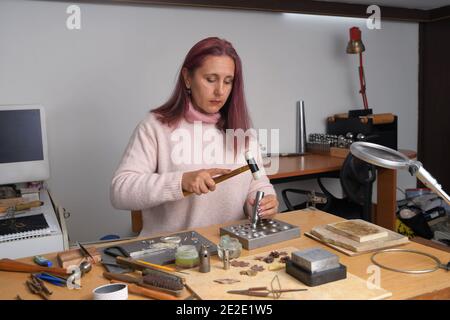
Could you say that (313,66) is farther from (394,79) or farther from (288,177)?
(288,177)

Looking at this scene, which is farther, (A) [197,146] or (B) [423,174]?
(A) [197,146]

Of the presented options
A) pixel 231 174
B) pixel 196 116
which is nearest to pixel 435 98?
pixel 196 116

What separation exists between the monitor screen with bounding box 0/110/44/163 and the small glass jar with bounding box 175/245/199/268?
153cm

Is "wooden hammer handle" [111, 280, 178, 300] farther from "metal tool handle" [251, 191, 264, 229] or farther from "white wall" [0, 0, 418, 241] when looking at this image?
"white wall" [0, 0, 418, 241]

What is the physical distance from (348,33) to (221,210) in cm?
261

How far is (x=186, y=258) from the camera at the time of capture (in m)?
1.12

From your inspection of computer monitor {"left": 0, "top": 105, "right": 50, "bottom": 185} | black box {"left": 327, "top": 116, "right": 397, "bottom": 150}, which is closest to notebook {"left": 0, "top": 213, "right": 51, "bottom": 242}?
computer monitor {"left": 0, "top": 105, "right": 50, "bottom": 185}

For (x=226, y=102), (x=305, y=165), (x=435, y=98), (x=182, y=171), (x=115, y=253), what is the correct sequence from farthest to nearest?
(x=435, y=98) < (x=305, y=165) < (x=226, y=102) < (x=182, y=171) < (x=115, y=253)

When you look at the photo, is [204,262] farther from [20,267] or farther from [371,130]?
[371,130]

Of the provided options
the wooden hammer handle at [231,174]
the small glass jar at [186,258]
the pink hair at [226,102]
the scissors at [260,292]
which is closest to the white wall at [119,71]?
the pink hair at [226,102]

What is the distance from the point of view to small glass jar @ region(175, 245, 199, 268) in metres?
1.12

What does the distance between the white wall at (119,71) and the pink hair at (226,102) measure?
1257mm

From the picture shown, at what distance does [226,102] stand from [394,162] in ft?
2.97
